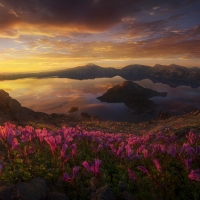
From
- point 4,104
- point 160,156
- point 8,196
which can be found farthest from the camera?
point 4,104

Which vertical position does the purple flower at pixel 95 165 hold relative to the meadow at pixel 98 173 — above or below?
above

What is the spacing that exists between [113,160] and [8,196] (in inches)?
179

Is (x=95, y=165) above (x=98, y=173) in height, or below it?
above

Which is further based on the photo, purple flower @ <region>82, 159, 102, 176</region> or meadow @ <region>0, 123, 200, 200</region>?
meadow @ <region>0, 123, 200, 200</region>

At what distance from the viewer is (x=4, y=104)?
1218 inches

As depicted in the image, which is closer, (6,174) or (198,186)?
(6,174)

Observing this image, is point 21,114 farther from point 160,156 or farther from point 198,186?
point 198,186

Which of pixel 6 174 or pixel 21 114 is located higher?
pixel 6 174

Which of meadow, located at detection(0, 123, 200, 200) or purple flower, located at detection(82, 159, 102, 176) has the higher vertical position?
purple flower, located at detection(82, 159, 102, 176)

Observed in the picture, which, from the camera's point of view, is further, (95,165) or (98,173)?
(98,173)

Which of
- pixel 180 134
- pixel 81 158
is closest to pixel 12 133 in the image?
pixel 81 158

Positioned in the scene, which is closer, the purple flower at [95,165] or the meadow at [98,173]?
the purple flower at [95,165]

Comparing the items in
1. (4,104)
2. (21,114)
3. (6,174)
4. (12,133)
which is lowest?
(21,114)

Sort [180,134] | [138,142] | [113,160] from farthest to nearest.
→ [180,134] → [138,142] → [113,160]
